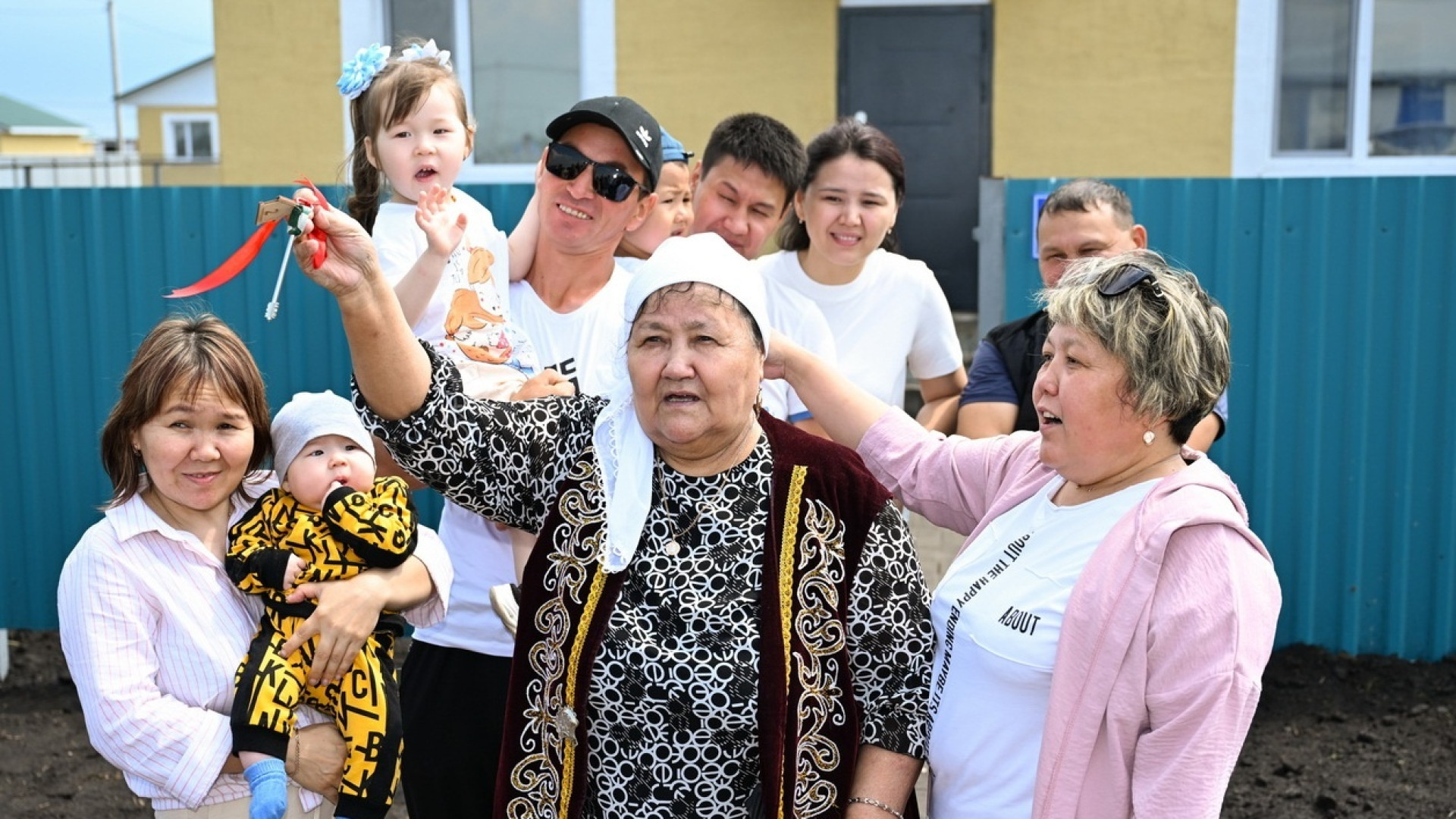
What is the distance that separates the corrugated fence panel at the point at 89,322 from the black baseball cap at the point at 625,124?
295 centimetres

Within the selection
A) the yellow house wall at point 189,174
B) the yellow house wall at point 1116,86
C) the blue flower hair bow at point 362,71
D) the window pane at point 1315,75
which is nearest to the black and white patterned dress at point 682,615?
the blue flower hair bow at point 362,71

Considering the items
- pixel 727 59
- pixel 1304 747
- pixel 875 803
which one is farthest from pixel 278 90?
pixel 875 803

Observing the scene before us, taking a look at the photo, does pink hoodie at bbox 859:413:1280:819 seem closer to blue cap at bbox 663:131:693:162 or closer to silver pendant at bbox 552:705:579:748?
silver pendant at bbox 552:705:579:748

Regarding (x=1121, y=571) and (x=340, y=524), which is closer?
(x=1121, y=571)

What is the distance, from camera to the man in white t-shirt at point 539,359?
2.94 metres

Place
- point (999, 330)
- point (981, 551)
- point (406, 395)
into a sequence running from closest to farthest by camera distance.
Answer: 1. point (406, 395)
2. point (981, 551)
3. point (999, 330)

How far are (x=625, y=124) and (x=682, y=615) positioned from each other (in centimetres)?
120

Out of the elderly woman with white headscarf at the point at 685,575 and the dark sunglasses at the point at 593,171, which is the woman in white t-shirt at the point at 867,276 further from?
the elderly woman with white headscarf at the point at 685,575

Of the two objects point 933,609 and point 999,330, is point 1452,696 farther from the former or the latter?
point 933,609

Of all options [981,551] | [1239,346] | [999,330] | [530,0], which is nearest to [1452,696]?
[1239,346]

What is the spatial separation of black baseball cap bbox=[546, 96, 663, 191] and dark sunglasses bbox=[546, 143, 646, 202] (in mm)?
48

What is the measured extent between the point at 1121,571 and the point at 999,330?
1.78m

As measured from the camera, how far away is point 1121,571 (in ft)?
6.83

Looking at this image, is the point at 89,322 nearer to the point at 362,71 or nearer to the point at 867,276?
the point at 362,71
